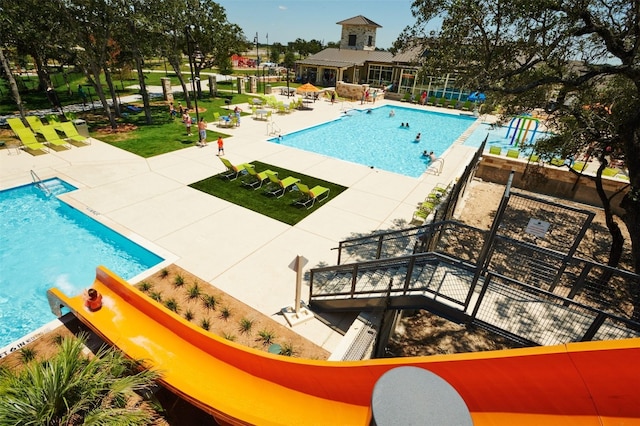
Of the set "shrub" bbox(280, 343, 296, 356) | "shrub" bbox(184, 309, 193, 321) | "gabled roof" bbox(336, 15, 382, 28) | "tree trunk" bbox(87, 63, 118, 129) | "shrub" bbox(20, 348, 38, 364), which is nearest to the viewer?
"shrub" bbox(20, 348, 38, 364)

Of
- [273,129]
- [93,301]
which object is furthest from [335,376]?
[273,129]

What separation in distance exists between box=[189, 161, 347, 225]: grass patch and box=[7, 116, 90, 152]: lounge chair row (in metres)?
9.66

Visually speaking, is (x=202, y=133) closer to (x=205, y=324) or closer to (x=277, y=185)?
(x=277, y=185)

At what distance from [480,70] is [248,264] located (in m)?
8.82

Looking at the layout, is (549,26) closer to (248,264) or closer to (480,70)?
(480,70)

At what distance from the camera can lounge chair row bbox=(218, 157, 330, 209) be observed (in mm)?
13375

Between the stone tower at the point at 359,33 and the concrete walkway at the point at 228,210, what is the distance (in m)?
42.4

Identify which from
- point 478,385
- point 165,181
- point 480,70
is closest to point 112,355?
point 478,385

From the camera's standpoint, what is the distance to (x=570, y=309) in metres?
6.38

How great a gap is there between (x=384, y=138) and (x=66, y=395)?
25.2 metres

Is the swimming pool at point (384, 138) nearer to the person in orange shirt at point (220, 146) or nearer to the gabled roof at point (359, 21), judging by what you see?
the person in orange shirt at point (220, 146)

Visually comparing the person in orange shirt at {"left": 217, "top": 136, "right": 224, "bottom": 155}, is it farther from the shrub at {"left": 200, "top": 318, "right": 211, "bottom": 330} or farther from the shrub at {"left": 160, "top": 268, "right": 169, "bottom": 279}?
the shrub at {"left": 200, "top": 318, "right": 211, "bottom": 330}

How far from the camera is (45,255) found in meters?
9.95

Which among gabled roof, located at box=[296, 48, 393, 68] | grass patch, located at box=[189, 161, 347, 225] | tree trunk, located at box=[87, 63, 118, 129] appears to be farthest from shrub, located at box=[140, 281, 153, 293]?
gabled roof, located at box=[296, 48, 393, 68]
